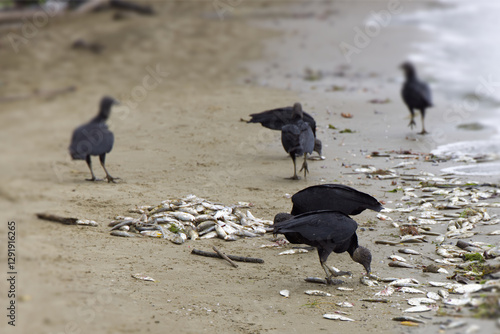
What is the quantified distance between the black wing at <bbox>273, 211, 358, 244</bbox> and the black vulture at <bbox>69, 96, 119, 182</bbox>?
3.49 metres

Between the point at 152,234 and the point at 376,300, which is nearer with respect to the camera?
the point at 376,300

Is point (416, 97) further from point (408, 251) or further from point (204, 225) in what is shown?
point (204, 225)

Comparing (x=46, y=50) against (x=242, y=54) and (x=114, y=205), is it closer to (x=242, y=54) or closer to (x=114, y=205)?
(x=242, y=54)

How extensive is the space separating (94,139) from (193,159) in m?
1.76

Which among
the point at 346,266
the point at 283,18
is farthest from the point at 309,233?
the point at 283,18

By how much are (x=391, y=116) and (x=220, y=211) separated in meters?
5.70

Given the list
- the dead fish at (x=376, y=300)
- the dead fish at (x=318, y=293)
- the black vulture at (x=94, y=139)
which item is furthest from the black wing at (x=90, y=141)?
the dead fish at (x=376, y=300)

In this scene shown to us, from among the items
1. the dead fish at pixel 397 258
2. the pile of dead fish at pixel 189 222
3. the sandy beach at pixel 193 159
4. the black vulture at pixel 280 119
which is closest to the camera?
the sandy beach at pixel 193 159

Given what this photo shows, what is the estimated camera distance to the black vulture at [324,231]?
605 centimetres

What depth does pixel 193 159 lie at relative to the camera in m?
9.95

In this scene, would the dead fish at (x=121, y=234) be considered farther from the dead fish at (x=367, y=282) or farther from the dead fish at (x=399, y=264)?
the dead fish at (x=399, y=264)

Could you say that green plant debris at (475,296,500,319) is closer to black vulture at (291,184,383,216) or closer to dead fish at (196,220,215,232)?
black vulture at (291,184,383,216)

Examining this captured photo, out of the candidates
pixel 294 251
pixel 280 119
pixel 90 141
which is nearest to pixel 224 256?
pixel 294 251

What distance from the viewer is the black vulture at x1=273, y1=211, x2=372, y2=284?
605 centimetres
